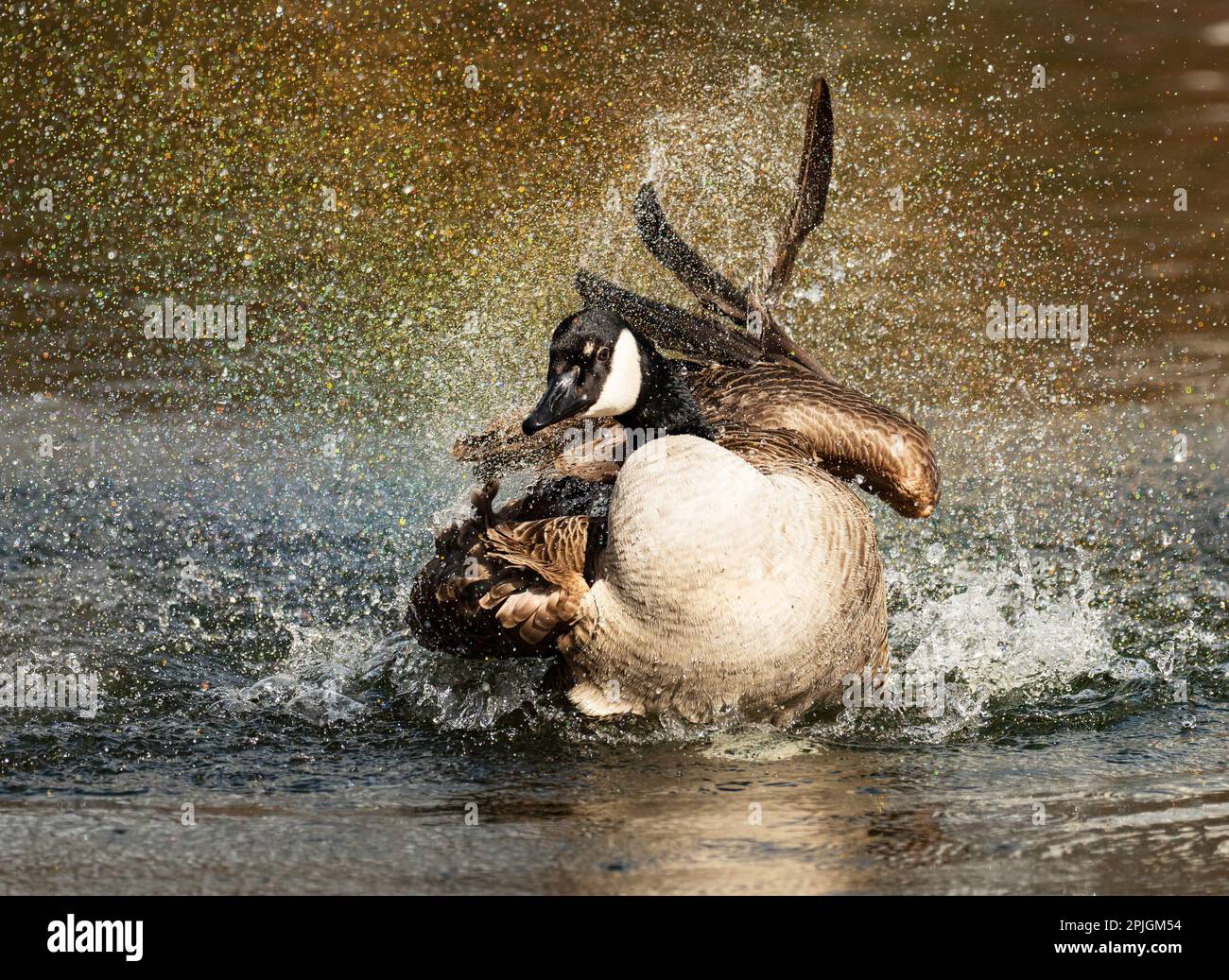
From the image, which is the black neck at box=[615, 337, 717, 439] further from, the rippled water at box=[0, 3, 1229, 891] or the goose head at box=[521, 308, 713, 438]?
the rippled water at box=[0, 3, 1229, 891]

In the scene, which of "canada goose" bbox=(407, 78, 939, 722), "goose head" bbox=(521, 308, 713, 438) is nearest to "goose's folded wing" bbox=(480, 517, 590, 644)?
"canada goose" bbox=(407, 78, 939, 722)

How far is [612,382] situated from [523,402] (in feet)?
10.3

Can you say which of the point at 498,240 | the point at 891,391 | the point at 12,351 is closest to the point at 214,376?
the point at 12,351

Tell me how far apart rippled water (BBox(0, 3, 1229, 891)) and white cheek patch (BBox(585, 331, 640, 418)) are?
967mm

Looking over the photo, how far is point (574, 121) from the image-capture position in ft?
35.5

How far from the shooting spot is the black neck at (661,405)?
16.3ft

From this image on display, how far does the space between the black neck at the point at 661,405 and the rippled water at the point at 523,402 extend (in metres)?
0.96

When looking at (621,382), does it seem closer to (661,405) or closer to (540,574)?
(661,405)

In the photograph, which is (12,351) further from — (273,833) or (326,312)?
(273,833)

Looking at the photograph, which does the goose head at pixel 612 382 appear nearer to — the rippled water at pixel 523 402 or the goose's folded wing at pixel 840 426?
the goose's folded wing at pixel 840 426

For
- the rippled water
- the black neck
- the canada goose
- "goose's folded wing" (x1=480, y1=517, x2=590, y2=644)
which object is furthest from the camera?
the black neck

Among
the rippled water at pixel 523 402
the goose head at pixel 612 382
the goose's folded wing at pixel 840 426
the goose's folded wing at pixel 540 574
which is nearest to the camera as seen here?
the rippled water at pixel 523 402

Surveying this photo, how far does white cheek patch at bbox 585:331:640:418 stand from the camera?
4.91 metres

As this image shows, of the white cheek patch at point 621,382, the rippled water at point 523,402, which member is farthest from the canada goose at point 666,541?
the rippled water at point 523,402
